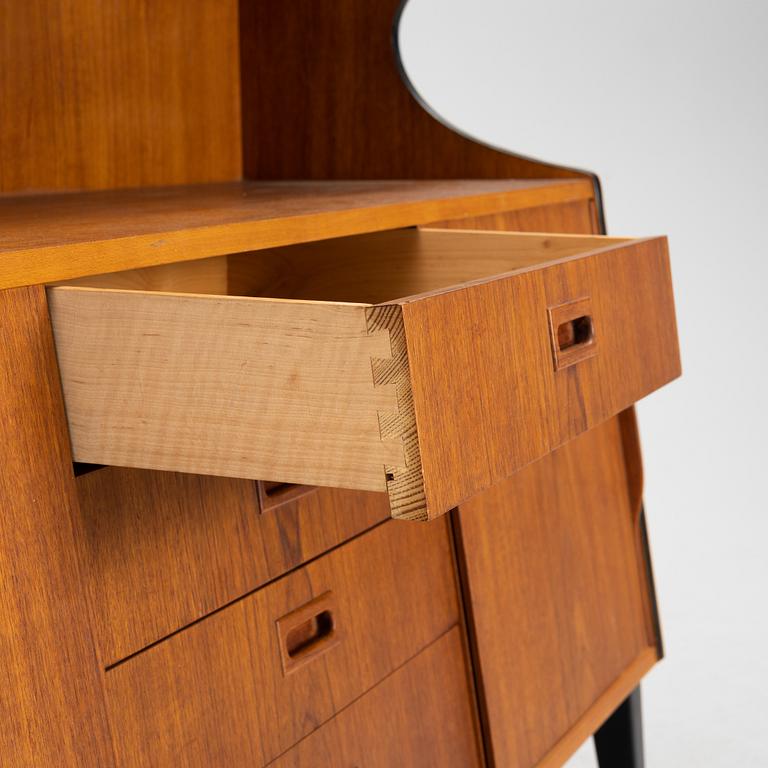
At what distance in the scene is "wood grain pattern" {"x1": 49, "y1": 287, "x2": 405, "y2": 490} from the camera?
766 mm

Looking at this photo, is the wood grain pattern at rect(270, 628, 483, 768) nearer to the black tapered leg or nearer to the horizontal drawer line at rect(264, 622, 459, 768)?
the horizontal drawer line at rect(264, 622, 459, 768)

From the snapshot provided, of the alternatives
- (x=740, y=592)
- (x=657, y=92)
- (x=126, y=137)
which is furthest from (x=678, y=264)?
(x=126, y=137)

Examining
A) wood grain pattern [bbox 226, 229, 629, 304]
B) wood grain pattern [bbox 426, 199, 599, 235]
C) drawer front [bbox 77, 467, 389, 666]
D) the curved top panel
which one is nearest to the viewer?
drawer front [bbox 77, 467, 389, 666]

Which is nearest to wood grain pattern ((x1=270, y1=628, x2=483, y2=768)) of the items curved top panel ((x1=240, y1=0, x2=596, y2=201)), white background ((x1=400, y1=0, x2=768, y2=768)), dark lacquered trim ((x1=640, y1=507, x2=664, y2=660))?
dark lacquered trim ((x1=640, y1=507, x2=664, y2=660))

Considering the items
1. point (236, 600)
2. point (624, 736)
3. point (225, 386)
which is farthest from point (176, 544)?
point (624, 736)

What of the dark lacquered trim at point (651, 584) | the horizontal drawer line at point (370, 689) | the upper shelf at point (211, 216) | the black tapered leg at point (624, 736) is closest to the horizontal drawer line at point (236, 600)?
the horizontal drawer line at point (370, 689)

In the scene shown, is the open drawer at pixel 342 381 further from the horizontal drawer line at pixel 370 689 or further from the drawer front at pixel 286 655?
the horizontal drawer line at pixel 370 689

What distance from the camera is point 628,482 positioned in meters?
1.73

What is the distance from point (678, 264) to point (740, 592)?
836mm

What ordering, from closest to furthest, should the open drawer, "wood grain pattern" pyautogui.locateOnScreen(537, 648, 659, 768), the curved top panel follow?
the open drawer < "wood grain pattern" pyautogui.locateOnScreen(537, 648, 659, 768) < the curved top panel

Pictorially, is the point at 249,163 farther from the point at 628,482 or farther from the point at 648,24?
the point at 648,24

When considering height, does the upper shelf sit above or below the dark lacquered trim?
above

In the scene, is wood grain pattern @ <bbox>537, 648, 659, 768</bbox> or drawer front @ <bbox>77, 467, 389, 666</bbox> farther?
wood grain pattern @ <bbox>537, 648, 659, 768</bbox>

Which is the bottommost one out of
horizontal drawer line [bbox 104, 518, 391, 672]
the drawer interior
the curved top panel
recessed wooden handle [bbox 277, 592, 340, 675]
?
recessed wooden handle [bbox 277, 592, 340, 675]
